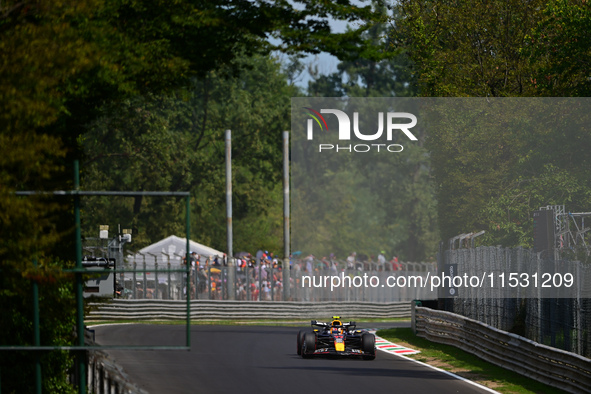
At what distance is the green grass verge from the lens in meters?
17.1

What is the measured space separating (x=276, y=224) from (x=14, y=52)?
71.0m

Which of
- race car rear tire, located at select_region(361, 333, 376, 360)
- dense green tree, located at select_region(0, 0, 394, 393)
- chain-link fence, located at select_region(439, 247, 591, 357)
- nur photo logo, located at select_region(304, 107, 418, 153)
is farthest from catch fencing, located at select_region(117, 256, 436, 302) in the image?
dense green tree, located at select_region(0, 0, 394, 393)

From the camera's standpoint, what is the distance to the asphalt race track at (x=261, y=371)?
16.9m

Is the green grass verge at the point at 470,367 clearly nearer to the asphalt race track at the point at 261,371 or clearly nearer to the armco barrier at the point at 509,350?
the armco barrier at the point at 509,350

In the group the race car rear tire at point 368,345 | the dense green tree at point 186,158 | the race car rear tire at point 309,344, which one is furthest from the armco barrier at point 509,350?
the dense green tree at point 186,158

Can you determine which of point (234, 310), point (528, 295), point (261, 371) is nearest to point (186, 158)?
point (234, 310)

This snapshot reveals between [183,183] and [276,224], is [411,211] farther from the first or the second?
[183,183]

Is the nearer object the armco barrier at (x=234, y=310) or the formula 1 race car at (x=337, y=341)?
the formula 1 race car at (x=337, y=341)

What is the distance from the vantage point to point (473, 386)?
681 inches

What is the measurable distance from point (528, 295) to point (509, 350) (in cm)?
120

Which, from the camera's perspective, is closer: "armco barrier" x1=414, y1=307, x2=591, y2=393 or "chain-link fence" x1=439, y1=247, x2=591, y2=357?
"armco barrier" x1=414, y1=307, x2=591, y2=393

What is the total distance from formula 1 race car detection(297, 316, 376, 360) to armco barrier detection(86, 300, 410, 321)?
14.9 metres

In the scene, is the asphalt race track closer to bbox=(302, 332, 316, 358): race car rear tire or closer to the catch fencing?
bbox=(302, 332, 316, 358): race car rear tire

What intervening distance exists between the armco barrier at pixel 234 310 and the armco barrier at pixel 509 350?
931cm
